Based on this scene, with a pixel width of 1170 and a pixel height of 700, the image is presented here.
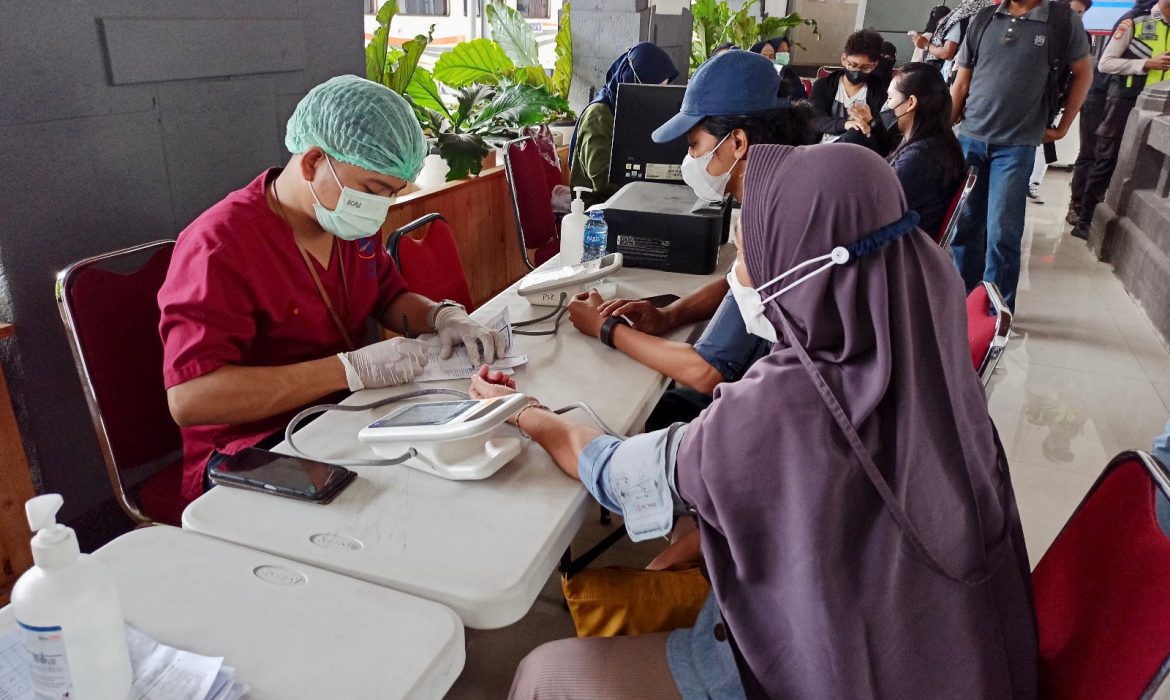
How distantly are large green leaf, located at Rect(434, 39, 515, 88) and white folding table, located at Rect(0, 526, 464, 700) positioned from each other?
3902mm

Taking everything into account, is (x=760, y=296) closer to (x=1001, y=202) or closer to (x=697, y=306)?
(x=697, y=306)

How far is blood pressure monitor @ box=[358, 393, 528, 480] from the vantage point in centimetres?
106

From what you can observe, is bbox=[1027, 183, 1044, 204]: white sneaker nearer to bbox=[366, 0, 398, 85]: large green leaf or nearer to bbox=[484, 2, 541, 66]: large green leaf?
bbox=[484, 2, 541, 66]: large green leaf

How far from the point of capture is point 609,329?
161 centimetres

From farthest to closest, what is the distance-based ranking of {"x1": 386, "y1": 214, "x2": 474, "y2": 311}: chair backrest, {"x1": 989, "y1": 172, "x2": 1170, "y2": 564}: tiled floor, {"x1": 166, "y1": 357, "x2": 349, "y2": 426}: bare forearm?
{"x1": 989, "y1": 172, "x2": 1170, "y2": 564}: tiled floor < {"x1": 386, "y1": 214, "x2": 474, "y2": 311}: chair backrest < {"x1": 166, "y1": 357, "x2": 349, "y2": 426}: bare forearm

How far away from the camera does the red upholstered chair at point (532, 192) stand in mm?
2977

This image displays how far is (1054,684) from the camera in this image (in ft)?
3.10

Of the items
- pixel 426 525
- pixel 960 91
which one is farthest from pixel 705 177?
pixel 960 91

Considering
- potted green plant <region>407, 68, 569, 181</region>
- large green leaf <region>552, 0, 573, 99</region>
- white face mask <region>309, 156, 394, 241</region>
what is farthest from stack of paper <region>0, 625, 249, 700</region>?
large green leaf <region>552, 0, 573, 99</region>

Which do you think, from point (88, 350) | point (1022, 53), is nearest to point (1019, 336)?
point (1022, 53)

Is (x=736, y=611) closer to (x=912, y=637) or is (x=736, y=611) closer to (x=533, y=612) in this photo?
(x=912, y=637)

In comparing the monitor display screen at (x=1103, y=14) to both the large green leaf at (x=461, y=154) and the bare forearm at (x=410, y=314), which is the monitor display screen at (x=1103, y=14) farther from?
the bare forearm at (x=410, y=314)

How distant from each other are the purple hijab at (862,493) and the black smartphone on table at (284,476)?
0.48 m

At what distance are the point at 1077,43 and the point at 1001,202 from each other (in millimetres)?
758
